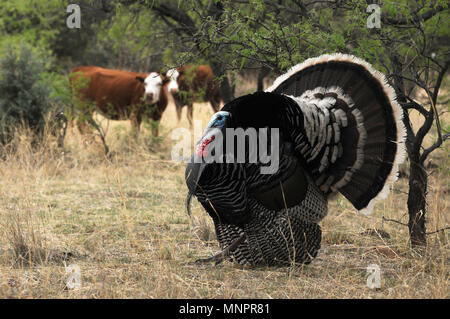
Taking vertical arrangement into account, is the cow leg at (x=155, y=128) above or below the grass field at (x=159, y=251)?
above

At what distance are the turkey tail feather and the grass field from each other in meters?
0.62

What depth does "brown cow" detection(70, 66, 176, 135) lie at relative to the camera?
34.3 feet

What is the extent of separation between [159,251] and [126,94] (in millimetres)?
6625

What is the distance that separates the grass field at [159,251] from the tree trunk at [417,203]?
0.11 meters

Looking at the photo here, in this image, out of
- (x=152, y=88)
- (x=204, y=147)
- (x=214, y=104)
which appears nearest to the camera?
(x=204, y=147)

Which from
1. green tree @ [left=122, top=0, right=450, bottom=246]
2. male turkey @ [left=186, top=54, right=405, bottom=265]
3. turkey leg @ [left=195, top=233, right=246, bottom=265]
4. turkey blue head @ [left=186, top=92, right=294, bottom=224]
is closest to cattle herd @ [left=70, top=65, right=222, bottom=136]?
green tree @ [left=122, top=0, right=450, bottom=246]

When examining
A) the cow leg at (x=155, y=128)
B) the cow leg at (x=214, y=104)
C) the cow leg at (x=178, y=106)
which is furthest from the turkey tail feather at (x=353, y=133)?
the cow leg at (x=178, y=106)

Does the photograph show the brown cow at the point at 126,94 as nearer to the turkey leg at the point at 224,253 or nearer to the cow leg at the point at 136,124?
the cow leg at the point at 136,124

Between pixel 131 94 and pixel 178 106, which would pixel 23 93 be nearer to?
pixel 131 94

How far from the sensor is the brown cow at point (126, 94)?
34.3 ft

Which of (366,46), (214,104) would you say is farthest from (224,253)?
(214,104)

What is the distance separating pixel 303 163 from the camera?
4188 millimetres

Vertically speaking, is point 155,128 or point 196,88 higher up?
point 196,88

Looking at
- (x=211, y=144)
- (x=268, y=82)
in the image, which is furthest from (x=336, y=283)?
(x=268, y=82)
